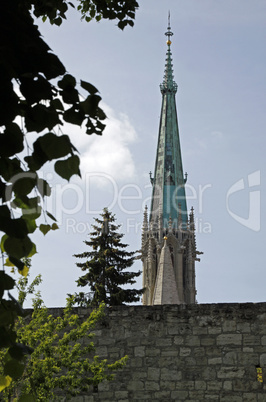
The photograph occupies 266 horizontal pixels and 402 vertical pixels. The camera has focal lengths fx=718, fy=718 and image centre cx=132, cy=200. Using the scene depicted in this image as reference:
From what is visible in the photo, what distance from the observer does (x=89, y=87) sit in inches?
132

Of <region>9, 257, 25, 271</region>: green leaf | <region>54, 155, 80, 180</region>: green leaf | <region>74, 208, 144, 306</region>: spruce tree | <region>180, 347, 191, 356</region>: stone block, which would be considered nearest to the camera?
<region>54, 155, 80, 180</region>: green leaf

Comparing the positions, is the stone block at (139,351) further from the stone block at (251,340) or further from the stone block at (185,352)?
the stone block at (251,340)

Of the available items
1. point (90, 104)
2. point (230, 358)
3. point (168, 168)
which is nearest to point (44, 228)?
point (90, 104)

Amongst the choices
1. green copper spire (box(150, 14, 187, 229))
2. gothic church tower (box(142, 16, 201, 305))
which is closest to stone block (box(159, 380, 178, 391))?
gothic church tower (box(142, 16, 201, 305))

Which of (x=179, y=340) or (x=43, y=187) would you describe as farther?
(x=179, y=340)

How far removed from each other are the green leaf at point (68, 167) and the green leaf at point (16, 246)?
1.15 feet

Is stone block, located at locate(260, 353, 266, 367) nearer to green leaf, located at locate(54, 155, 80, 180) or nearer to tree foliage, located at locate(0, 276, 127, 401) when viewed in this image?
tree foliage, located at locate(0, 276, 127, 401)

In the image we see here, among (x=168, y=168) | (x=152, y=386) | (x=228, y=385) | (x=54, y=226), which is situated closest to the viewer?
(x=54, y=226)

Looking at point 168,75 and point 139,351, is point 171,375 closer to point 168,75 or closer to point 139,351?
point 139,351

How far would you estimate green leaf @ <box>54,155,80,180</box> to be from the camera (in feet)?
10.7

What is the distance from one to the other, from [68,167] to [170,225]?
2314 inches

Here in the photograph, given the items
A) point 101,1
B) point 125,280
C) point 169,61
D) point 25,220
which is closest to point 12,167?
point 25,220

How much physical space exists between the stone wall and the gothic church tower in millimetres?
44359

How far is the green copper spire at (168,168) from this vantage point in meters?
63.6
